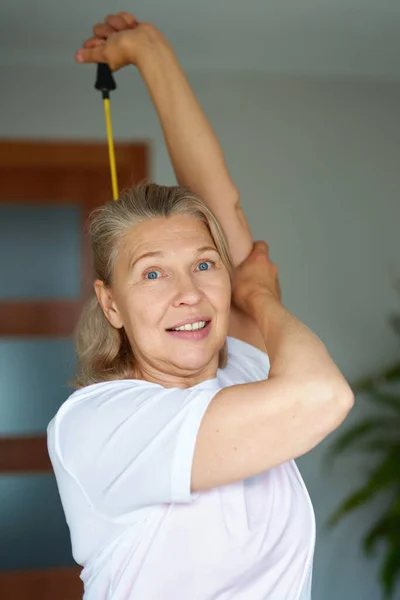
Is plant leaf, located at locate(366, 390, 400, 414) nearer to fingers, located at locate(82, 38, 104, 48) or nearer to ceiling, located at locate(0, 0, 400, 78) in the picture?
ceiling, located at locate(0, 0, 400, 78)

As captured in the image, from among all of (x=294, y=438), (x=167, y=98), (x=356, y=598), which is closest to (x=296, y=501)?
(x=294, y=438)

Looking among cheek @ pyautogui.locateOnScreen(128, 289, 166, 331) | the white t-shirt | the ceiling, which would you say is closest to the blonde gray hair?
cheek @ pyautogui.locateOnScreen(128, 289, 166, 331)

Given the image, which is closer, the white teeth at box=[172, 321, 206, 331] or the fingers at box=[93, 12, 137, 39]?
the white teeth at box=[172, 321, 206, 331]

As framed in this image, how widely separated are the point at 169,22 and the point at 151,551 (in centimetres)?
241

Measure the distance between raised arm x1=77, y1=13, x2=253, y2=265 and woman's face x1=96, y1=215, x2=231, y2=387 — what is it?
0.24 meters

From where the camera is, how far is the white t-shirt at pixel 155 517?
3.72 feet

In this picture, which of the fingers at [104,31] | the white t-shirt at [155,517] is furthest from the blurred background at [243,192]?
the white t-shirt at [155,517]

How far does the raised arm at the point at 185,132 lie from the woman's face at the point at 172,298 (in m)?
0.24

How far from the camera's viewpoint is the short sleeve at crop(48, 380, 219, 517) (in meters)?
1.11

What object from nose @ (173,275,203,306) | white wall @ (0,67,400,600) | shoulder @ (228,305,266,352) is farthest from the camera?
white wall @ (0,67,400,600)

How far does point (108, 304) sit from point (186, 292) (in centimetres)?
20

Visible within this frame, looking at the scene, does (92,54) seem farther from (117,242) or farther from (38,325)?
(38,325)

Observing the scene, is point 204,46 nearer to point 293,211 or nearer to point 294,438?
point 293,211

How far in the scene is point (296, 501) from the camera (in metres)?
1.30
